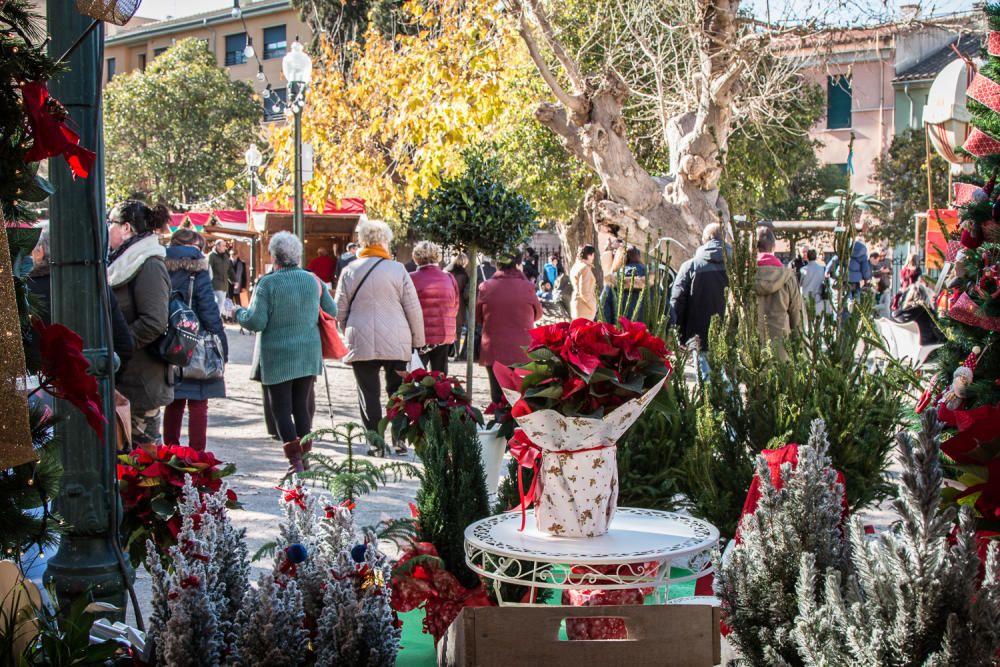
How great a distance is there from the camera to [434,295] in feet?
30.5

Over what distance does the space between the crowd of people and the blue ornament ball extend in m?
2.80

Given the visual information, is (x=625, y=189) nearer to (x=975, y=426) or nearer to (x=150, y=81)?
(x=975, y=426)

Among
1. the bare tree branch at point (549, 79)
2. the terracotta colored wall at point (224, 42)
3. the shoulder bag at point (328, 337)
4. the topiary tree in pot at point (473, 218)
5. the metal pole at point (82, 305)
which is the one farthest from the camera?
the terracotta colored wall at point (224, 42)

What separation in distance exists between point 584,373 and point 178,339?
3955mm

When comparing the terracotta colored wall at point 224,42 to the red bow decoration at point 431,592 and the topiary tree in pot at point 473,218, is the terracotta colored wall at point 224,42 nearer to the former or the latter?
the topiary tree in pot at point 473,218

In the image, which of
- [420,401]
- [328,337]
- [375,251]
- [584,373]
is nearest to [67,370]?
[584,373]

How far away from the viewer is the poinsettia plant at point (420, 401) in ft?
A: 19.0

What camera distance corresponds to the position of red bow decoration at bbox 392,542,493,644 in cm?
358

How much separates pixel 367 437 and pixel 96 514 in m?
1.21

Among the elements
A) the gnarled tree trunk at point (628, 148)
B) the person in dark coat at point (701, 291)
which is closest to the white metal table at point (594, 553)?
the person in dark coat at point (701, 291)

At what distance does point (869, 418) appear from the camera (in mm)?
4809

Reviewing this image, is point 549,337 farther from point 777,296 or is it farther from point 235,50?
point 235,50

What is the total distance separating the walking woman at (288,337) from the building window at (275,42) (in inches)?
1912

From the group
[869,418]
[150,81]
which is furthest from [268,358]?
[150,81]
